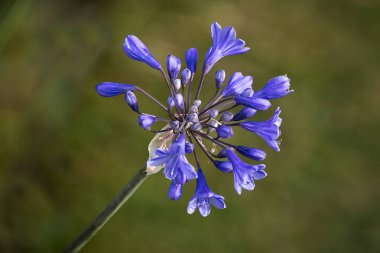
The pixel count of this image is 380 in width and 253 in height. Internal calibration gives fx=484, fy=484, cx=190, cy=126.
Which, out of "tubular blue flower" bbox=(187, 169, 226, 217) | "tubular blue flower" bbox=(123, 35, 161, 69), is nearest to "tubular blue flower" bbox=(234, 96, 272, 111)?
"tubular blue flower" bbox=(187, 169, 226, 217)

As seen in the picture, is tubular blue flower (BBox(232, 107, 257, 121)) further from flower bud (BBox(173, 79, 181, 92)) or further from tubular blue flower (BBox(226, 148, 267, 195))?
flower bud (BBox(173, 79, 181, 92))

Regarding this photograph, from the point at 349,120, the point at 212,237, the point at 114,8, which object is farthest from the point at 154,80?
the point at 349,120

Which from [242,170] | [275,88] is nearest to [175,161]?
[242,170]

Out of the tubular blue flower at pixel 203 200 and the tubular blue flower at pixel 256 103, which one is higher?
the tubular blue flower at pixel 256 103

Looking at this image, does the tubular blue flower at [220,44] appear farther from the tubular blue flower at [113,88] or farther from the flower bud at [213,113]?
the tubular blue flower at [113,88]

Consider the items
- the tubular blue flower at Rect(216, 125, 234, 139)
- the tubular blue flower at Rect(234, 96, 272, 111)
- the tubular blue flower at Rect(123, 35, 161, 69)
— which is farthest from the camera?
the tubular blue flower at Rect(123, 35, 161, 69)

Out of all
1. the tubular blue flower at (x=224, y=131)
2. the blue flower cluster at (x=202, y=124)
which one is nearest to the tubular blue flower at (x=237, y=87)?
the blue flower cluster at (x=202, y=124)

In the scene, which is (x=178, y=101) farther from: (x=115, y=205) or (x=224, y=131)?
(x=115, y=205)
